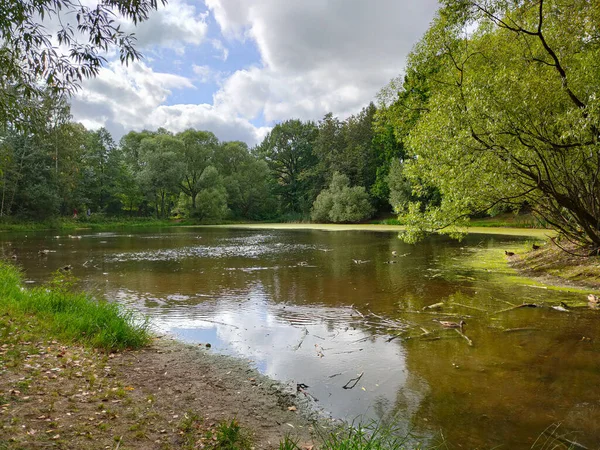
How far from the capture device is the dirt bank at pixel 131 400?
356 centimetres

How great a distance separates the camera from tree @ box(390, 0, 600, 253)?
9.49 meters

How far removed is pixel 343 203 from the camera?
56.9 m

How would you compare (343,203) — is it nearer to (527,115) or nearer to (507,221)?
(507,221)

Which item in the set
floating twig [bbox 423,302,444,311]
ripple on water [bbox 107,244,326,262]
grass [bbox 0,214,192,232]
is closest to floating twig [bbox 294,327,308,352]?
floating twig [bbox 423,302,444,311]

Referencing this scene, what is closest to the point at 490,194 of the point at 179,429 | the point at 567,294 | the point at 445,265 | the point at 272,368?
the point at 567,294

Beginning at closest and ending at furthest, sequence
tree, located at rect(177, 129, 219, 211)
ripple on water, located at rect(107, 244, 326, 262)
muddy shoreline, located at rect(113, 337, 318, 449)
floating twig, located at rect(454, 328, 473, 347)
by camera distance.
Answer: muddy shoreline, located at rect(113, 337, 318, 449)
floating twig, located at rect(454, 328, 473, 347)
ripple on water, located at rect(107, 244, 326, 262)
tree, located at rect(177, 129, 219, 211)

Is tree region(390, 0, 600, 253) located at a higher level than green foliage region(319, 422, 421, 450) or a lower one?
higher

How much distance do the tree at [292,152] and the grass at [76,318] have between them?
67214mm

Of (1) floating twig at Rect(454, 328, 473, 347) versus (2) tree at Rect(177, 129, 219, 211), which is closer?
(1) floating twig at Rect(454, 328, 473, 347)

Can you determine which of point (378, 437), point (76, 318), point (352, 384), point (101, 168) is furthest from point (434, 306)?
point (101, 168)

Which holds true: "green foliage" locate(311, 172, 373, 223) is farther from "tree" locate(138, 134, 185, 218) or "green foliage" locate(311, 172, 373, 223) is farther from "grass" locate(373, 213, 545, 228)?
"tree" locate(138, 134, 185, 218)

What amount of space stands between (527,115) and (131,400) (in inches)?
416

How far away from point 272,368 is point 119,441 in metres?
2.94

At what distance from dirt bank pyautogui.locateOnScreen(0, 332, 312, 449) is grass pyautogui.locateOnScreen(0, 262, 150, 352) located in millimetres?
401
